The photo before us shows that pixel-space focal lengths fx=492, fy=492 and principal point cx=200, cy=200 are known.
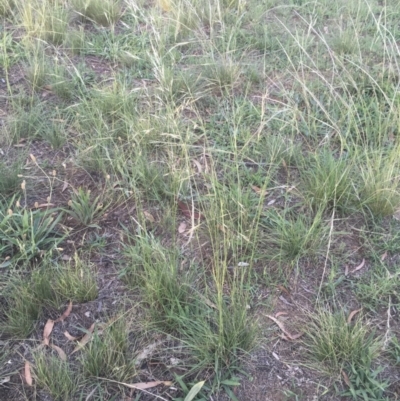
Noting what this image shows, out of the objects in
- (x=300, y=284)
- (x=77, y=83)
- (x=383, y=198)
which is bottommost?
(x=300, y=284)

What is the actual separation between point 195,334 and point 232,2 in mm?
2948

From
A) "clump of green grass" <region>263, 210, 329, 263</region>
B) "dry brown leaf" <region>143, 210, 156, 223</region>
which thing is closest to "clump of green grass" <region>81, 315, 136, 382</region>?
"dry brown leaf" <region>143, 210, 156, 223</region>

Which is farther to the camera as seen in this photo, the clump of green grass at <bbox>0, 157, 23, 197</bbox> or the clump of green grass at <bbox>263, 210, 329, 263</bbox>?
the clump of green grass at <bbox>0, 157, 23, 197</bbox>

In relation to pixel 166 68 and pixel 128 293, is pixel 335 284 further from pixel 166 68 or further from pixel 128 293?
pixel 166 68

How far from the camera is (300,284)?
6.84 ft

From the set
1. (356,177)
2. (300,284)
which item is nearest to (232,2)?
(356,177)

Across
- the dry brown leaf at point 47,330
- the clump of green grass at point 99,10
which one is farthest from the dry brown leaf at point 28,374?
the clump of green grass at point 99,10

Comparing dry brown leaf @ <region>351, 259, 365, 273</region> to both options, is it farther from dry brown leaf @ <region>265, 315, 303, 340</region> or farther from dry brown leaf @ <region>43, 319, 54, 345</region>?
dry brown leaf @ <region>43, 319, 54, 345</region>

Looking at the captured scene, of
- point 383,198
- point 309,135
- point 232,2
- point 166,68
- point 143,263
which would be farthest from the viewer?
point 232,2

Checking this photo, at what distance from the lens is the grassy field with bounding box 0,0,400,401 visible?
177cm

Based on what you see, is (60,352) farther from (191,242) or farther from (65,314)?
(191,242)

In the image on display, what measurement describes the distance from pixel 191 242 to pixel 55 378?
83 centimetres

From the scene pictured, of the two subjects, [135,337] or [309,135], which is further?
[309,135]

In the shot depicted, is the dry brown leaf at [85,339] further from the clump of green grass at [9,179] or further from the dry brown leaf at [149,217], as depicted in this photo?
the clump of green grass at [9,179]
